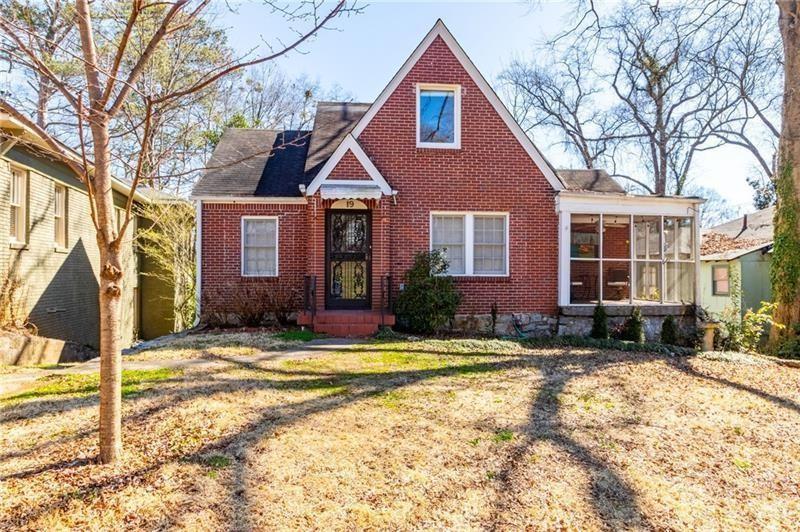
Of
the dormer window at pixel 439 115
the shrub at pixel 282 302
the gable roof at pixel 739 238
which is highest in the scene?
the dormer window at pixel 439 115

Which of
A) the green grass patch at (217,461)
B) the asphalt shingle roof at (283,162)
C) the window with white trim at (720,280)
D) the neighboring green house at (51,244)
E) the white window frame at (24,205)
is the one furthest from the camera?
the window with white trim at (720,280)

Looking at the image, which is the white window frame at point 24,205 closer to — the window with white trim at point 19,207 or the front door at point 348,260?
the window with white trim at point 19,207

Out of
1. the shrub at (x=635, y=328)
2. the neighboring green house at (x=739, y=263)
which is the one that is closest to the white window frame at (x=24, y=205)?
the shrub at (x=635, y=328)

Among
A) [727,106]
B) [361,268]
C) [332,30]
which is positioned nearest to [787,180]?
[361,268]

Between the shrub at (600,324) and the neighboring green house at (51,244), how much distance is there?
9312 mm

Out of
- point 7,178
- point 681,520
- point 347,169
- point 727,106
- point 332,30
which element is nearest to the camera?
point 681,520

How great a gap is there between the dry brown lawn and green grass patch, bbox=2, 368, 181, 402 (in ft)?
0.22

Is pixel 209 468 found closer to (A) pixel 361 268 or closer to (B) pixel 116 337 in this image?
(B) pixel 116 337

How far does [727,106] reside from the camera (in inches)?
920

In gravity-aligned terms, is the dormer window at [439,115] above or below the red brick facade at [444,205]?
above

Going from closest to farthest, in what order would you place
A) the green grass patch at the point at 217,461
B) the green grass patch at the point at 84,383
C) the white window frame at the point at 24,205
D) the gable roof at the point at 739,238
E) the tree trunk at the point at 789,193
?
the green grass patch at the point at 217,461 → the green grass patch at the point at 84,383 → the white window frame at the point at 24,205 → the tree trunk at the point at 789,193 → the gable roof at the point at 739,238

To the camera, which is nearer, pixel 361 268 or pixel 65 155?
pixel 65 155

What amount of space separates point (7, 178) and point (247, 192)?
4.39 m

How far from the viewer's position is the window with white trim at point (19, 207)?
30.7 ft
